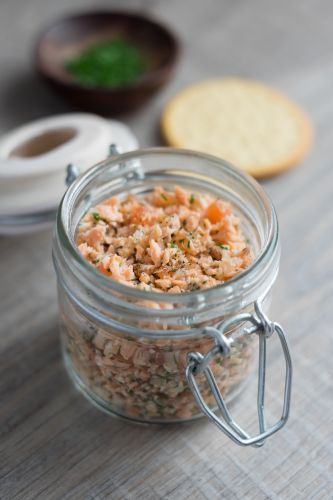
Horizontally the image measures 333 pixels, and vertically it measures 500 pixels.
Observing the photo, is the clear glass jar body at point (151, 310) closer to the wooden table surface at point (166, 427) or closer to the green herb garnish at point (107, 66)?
the wooden table surface at point (166, 427)

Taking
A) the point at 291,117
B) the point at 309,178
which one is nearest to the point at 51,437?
the point at 309,178

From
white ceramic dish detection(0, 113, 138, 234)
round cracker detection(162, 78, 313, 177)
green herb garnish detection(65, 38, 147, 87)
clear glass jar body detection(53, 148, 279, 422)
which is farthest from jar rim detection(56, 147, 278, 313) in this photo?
green herb garnish detection(65, 38, 147, 87)

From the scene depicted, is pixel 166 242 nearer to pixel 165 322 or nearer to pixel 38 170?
pixel 165 322

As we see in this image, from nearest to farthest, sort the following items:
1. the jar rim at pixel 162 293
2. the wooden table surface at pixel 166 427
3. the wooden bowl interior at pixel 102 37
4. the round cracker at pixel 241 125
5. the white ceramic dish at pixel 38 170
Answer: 1. the jar rim at pixel 162 293
2. the wooden table surface at pixel 166 427
3. the white ceramic dish at pixel 38 170
4. the round cracker at pixel 241 125
5. the wooden bowl interior at pixel 102 37

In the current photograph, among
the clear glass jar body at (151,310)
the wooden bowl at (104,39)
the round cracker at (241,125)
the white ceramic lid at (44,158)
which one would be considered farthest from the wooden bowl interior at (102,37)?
the clear glass jar body at (151,310)

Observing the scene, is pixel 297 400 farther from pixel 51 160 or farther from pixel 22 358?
pixel 51 160

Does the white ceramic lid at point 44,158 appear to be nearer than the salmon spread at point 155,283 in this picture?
No

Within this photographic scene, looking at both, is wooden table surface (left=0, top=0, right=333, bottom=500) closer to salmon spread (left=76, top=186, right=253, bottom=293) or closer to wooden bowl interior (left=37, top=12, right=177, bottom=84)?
wooden bowl interior (left=37, top=12, right=177, bottom=84)

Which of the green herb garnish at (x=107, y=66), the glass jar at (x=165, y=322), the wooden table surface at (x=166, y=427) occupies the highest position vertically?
the glass jar at (x=165, y=322)
